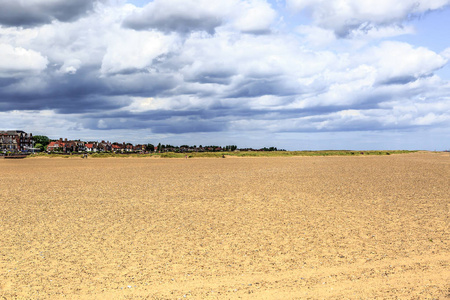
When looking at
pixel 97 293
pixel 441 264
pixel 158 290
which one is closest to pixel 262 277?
pixel 158 290

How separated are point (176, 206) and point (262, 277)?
377 inches

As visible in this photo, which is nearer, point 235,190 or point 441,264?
point 441,264

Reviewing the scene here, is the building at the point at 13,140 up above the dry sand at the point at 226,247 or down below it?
above

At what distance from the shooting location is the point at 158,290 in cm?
793

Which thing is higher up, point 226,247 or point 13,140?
point 13,140

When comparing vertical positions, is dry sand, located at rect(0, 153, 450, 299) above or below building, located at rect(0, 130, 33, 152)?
below

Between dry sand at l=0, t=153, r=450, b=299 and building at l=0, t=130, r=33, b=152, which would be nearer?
dry sand at l=0, t=153, r=450, b=299

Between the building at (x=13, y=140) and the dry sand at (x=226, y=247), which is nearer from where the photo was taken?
the dry sand at (x=226, y=247)

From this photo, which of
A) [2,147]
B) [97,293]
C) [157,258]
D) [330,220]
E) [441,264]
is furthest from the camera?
[2,147]

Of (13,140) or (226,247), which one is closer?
(226,247)

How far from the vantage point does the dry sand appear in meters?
8.03

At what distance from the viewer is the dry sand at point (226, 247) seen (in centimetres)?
803

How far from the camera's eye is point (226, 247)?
1095cm

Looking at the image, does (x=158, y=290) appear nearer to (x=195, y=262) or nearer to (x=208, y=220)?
(x=195, y=262)
